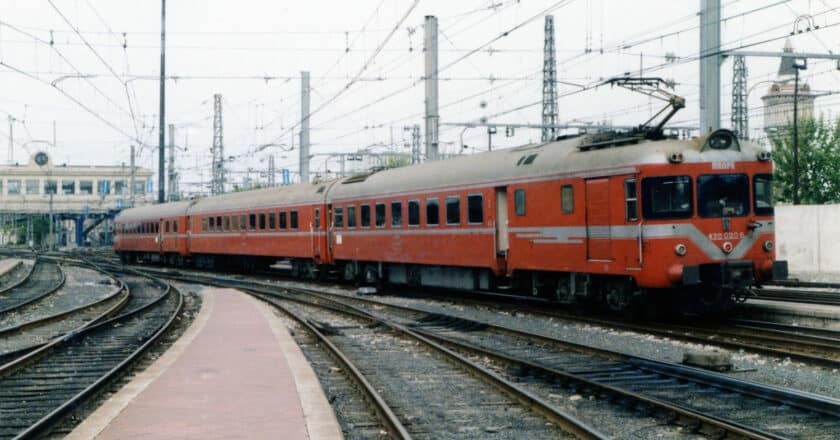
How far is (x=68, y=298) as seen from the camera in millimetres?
27188

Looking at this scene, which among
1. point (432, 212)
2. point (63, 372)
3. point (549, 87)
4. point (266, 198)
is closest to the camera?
point (63, 372)

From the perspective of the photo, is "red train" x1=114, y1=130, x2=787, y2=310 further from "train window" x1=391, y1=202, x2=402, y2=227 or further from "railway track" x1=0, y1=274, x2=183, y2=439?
"railway track" x1=0, y1=274, x2=183, y2=439

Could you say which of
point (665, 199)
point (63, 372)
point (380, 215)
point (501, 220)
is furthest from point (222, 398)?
point (380, 215)

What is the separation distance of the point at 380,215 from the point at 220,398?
17.3 m

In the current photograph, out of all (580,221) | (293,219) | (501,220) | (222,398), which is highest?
(293,219)

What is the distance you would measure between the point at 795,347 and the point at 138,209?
47787mm

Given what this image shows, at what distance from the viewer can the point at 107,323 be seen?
18375 mm

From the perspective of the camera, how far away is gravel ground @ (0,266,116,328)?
21203mm

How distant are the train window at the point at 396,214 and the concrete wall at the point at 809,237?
13.0m

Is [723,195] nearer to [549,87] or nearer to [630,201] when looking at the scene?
[630,201]

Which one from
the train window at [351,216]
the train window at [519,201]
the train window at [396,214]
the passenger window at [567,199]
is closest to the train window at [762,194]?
the passenger window at [567,199]

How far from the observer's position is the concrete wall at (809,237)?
28923 mm

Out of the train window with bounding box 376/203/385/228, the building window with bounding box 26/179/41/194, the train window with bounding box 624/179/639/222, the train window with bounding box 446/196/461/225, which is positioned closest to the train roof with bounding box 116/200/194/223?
the train window with bounding box 376/203/385/228

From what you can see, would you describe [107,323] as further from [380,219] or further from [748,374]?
[748,374]
